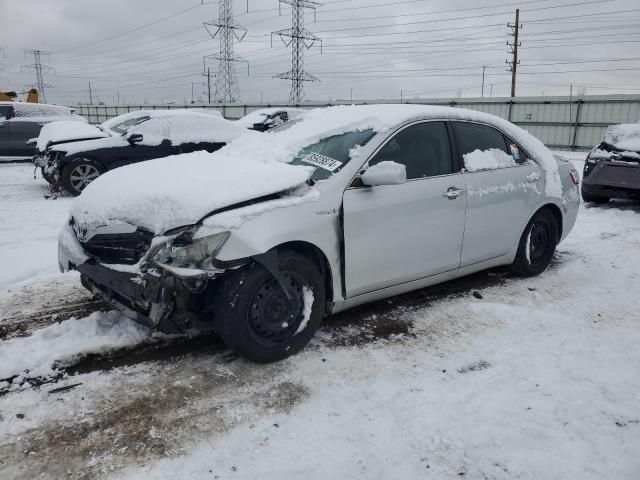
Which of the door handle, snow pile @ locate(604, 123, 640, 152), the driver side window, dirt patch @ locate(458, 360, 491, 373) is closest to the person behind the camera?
dirt patch @ locate(458, 360, 491, 373)

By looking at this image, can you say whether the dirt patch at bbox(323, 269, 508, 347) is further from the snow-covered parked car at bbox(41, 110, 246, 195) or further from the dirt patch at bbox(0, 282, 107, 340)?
the snow-covered parked car at bbox(41, 110, 246, 195)

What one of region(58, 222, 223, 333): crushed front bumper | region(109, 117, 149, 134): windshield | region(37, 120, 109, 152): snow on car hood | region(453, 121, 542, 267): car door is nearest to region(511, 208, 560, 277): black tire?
region(453, 121, 542, 267): car door

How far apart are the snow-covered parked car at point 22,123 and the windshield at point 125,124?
8.38 ft

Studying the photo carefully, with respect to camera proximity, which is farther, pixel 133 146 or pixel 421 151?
pixel 133 146

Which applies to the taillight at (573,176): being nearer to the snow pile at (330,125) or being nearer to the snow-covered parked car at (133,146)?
the snow pile at (330,125)

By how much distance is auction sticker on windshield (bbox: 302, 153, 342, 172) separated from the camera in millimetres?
3565

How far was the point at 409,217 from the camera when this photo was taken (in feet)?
12.3

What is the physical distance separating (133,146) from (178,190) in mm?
6523

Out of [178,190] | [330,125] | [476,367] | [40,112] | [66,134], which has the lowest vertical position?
[476,367]

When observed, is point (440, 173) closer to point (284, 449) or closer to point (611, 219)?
point (284, 449)

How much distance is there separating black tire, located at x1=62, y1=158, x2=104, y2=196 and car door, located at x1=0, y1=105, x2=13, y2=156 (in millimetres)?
5339

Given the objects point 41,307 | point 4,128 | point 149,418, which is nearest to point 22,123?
point 4,128

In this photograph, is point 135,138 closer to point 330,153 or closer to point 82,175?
point 82,175

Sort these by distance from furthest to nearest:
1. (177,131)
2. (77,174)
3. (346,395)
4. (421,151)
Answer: (177,131), (77,174), (421,151), (346,395)
